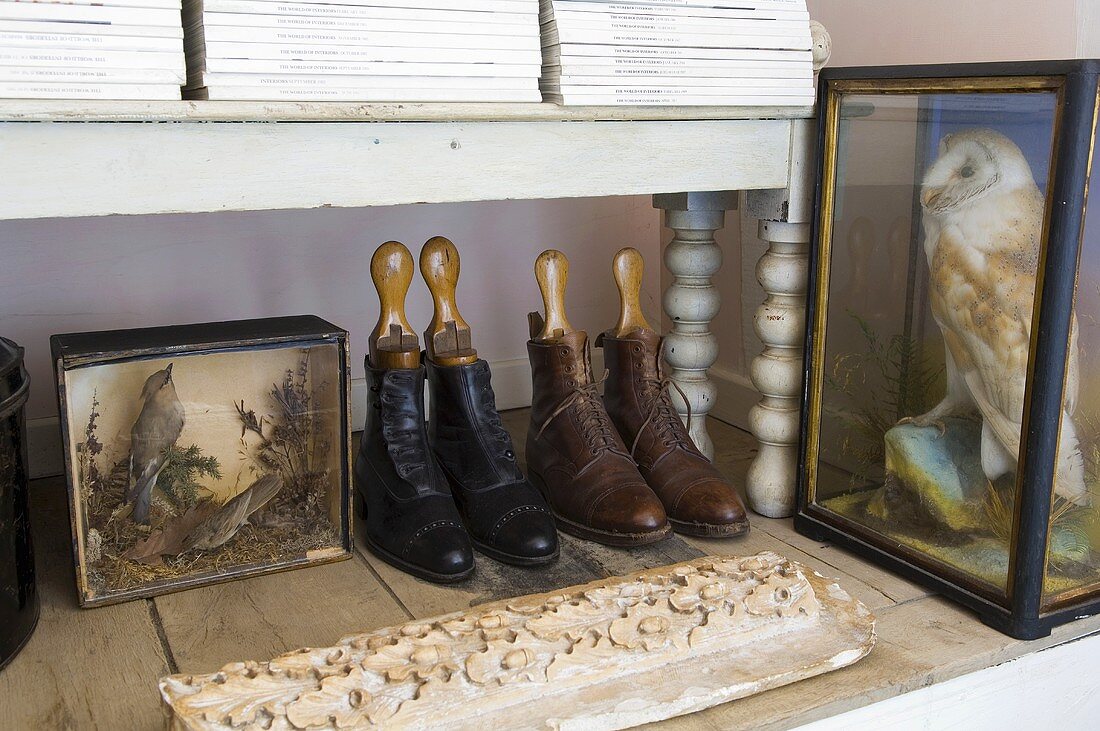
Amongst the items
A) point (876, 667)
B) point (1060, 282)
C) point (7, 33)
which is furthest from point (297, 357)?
point (1060, 282)

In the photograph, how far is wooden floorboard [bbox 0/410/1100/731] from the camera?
3.31 feet

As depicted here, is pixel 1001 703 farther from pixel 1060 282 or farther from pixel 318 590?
pixel 318 590

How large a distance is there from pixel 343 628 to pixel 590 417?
0.46 meters

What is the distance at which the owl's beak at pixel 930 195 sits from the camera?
1164mm

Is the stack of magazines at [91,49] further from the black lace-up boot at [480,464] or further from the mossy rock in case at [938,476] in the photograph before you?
the mossy rock in case at [938,476]

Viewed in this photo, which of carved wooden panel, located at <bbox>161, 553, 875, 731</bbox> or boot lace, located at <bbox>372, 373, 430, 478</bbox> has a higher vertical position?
boot lace, located at <bbox>372, 373, 430, 478</bbox>

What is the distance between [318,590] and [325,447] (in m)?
0.18

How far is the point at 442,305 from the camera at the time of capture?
1.44m

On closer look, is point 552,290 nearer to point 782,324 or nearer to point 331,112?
point 782,324

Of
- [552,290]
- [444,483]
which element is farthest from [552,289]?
[444,483]

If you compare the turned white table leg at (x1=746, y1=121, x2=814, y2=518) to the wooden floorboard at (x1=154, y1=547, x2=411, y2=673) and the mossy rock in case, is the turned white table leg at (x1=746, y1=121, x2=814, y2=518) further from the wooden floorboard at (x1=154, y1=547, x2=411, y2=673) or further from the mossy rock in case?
the wooden floorboard at (x1=154, y1=547, x2=411, y2=673)

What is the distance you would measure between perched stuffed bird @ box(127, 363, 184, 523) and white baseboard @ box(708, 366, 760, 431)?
104cm

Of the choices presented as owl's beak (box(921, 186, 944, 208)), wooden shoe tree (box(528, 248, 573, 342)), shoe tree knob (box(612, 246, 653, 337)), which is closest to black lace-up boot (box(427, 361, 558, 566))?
wooden shoe tree (box(528, 248, 573, 342))

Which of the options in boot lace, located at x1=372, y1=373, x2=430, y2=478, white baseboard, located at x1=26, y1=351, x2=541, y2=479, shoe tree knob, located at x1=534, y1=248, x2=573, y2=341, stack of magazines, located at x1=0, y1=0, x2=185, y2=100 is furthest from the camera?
white baseboard, located at x1=26, y1=351, x2=541, y2=479
